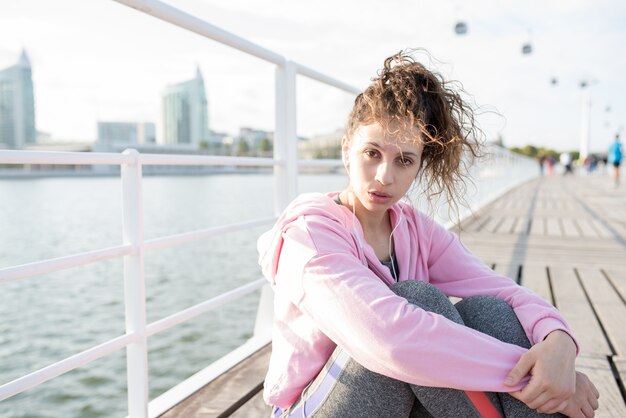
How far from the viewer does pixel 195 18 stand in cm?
141

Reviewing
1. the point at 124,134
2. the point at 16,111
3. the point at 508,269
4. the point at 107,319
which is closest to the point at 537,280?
the point at 508,269

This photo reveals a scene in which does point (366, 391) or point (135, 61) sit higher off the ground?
point (135, 61)

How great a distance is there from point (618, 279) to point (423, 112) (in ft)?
7.56

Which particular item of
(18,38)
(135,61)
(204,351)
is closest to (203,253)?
(204,351)

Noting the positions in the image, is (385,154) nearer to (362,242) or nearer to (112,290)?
(362,242)

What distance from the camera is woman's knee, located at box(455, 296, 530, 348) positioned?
0.99m

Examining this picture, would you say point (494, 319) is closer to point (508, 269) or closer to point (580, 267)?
point (508, 269)

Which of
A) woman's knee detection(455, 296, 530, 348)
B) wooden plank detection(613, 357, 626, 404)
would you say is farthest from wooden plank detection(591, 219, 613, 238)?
woman's knee detection(455, 296, 530, 348)

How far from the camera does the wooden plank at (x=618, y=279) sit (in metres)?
2.58

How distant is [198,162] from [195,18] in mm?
384

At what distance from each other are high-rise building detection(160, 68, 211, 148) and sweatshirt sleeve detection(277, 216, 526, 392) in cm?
2869

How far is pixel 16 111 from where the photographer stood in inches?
1220

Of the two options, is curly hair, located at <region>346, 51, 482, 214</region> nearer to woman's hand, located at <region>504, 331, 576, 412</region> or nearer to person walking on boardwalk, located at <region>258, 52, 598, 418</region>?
person walking on boardwalk, located at <region>258, 52, 598, 418</region>

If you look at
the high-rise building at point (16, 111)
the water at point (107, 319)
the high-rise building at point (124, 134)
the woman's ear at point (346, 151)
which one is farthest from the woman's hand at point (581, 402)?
the high-rise building at point (124, 134)
